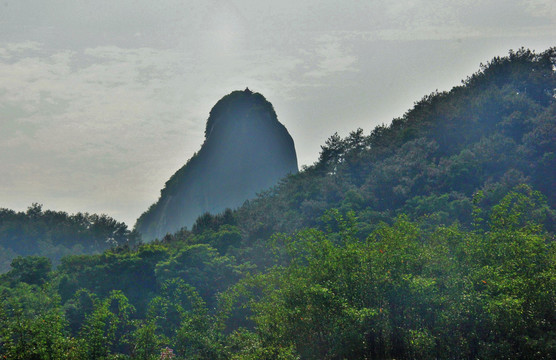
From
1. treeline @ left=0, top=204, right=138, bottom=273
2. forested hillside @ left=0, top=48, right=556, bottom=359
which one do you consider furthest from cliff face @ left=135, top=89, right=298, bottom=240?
forested hillside @ left=0, top=48, right=556, bottom=359

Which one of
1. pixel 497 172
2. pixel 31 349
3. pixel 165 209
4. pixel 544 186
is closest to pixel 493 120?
pixel 497 172

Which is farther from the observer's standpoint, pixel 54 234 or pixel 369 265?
pixel 54 234

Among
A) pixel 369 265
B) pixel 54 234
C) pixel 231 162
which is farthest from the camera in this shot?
pixel 231 162

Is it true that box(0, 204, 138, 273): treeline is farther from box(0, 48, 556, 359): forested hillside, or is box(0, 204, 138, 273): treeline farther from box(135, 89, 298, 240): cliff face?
box(0, 48, 556, 359): forested hillside

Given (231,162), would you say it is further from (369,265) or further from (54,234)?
(369,265)

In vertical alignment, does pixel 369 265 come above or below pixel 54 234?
below

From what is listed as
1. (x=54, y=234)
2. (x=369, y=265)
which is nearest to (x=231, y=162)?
(x=54, y=234)

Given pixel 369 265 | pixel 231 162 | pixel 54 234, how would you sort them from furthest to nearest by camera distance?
1. pixel 231 162
2. pixel 54 234
3. pixel 369 265

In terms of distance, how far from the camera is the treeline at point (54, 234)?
77.6 m

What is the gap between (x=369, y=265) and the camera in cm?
1512

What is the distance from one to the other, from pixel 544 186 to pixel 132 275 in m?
33.1

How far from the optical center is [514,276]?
1441 centimetres

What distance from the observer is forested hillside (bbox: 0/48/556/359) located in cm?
1365

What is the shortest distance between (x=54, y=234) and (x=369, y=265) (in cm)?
8243
